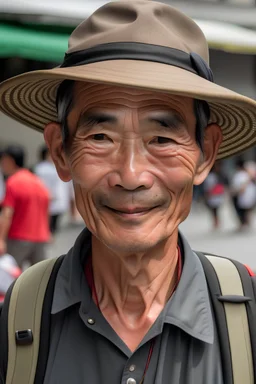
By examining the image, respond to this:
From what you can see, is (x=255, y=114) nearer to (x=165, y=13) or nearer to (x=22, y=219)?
(x=165, y=13)

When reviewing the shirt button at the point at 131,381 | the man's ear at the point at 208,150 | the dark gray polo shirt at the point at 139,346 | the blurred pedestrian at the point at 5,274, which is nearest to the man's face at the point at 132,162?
the man's ear at the point at 208,150

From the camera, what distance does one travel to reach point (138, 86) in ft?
6.04

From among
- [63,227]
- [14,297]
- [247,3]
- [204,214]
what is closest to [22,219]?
[14,297]

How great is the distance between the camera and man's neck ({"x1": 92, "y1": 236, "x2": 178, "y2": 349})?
6.92ft

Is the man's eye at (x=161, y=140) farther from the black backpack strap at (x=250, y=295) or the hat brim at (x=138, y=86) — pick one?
the black backpack strap at (x=250, y=295)

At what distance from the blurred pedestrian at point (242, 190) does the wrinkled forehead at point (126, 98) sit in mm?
12203

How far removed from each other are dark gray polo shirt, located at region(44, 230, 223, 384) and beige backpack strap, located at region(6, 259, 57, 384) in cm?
5

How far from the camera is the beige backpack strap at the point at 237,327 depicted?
76.6 inches

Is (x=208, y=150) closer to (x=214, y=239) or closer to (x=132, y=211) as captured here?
(x=132, y=211)

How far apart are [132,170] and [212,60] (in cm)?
2235

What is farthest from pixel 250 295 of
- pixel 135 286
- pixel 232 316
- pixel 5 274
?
pixel 5 274

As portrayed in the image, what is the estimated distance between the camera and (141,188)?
6.43 ft

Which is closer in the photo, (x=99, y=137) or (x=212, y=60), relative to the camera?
(x=99, y=137)

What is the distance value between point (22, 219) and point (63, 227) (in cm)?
716
